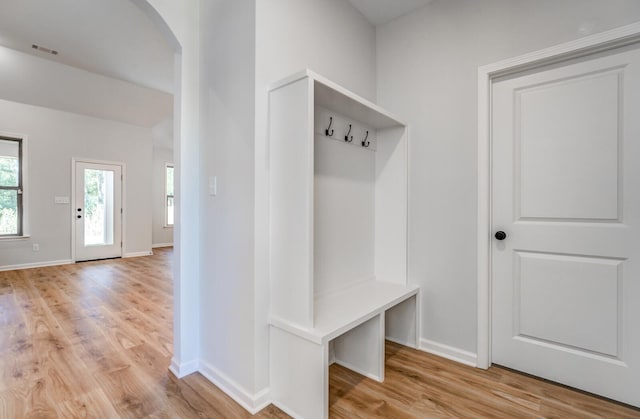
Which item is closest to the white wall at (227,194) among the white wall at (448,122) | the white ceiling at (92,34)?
the white wall at (448,122)

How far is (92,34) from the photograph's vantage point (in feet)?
11.7

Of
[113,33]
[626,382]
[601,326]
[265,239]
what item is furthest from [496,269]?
[113,33]

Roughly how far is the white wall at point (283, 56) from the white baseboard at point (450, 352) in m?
1.24

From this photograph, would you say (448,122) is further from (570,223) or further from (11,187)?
(11,187)

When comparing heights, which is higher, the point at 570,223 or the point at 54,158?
the point at 54,158

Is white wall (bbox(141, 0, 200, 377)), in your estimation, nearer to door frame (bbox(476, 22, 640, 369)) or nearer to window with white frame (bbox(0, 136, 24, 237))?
door frame (bbox(476, 22, 640, 369))

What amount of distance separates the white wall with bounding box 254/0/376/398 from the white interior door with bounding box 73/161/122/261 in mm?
6103

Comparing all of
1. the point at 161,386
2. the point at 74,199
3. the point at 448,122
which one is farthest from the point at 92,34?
the point at 448,122

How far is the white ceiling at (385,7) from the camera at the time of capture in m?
2.22

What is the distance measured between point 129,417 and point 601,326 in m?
2.61

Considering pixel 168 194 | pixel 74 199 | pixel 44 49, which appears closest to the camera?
pixel 44 49

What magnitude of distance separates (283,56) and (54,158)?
6.09m

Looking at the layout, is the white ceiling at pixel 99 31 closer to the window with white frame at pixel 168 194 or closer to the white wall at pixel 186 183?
the white wall at pixel 186 183

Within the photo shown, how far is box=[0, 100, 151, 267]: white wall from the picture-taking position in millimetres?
5227
